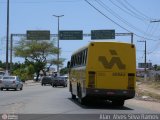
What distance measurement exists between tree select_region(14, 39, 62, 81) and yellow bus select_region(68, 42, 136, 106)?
84.4 meters

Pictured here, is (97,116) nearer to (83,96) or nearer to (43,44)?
(83,96)

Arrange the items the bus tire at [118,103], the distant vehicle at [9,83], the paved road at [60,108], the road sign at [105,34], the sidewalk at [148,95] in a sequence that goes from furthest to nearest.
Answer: the road sign at [105,34] → the distant vehicle at [9,83] → the sidewalk at [148,95] → the bus tire at [118,103] → the paved road at [60,108]

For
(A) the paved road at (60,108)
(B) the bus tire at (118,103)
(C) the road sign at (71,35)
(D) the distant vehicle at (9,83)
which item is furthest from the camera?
(C) the road sign at (71,35)

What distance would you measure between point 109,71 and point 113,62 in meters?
0.51

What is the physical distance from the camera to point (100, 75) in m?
25.8

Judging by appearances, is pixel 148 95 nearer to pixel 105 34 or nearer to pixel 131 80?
pixel 131 80

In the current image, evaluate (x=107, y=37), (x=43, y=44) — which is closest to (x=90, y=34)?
(x=107, y=37)

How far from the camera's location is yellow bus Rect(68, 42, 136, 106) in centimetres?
2570

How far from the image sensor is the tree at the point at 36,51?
11162 cm

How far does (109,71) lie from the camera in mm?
25828

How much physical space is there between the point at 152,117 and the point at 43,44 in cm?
9504

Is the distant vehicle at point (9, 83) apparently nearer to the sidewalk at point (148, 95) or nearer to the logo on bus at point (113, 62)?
the sidewalk at point (148, 95)

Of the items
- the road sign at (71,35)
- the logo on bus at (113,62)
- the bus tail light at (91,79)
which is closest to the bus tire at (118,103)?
the logo on bus at (113,62)

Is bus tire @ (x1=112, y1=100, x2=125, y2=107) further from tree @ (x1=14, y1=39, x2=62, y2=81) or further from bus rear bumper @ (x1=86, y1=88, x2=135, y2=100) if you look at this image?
tree @ (x1=14, y1=39, x2=62, y2=81)
